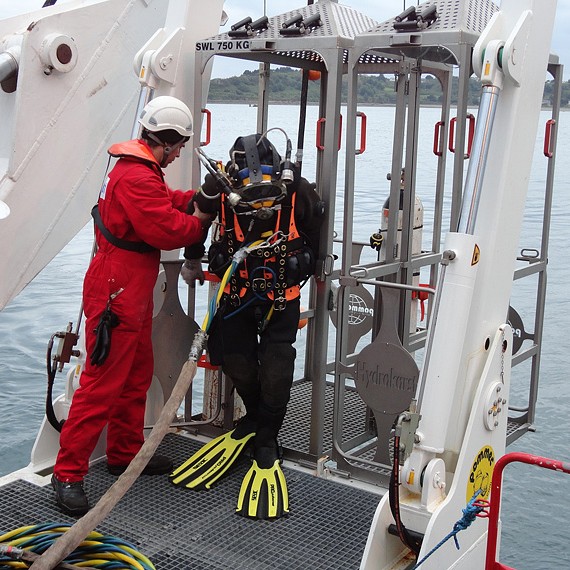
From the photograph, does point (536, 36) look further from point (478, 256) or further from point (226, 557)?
point (226, 557)

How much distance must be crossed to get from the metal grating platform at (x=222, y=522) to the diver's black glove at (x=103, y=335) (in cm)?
70

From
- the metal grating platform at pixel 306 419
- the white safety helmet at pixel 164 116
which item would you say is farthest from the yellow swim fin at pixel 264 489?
the white safety helmet at pixel 164 116

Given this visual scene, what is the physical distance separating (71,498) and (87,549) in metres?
0.50

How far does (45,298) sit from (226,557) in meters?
10.9

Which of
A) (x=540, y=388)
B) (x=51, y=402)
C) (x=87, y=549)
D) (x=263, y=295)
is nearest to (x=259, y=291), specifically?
(x=263, y=295)

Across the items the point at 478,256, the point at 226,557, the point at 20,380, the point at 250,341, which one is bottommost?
the point at 20,380

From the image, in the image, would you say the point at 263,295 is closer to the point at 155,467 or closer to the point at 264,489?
the point at 264,489

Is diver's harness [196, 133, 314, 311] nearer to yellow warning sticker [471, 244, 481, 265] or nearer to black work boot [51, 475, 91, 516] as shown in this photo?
yellow warning sticker [471, 244, 481, 265]

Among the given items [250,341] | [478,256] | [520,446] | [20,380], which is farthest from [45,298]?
[478,256]

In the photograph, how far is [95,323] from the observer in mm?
3975

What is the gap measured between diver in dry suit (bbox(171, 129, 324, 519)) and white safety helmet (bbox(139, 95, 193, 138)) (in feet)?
0.90

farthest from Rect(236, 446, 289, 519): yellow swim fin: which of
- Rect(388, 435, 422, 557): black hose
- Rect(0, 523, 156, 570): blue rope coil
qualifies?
Rect(388, 435, 422, 557): black hose

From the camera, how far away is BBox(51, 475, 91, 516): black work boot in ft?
13.0

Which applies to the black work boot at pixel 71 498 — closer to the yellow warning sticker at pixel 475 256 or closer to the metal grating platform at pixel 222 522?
the metal grating platform at pixel 222 522
